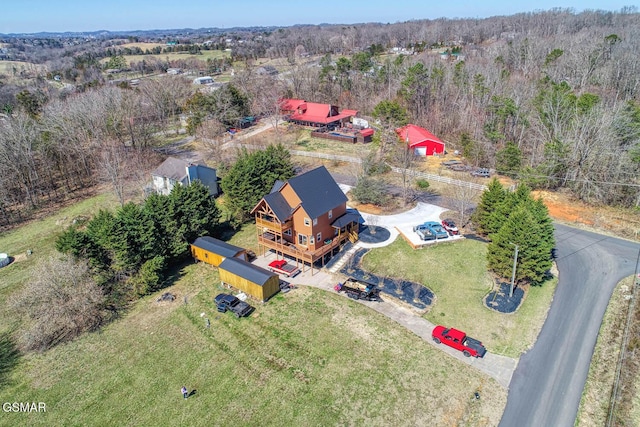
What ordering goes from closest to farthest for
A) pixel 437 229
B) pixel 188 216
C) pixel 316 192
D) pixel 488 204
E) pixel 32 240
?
pixel 316 192 → pixel 488 204 → pixel 188 216 → pixel 437 229 → pixel 32 240

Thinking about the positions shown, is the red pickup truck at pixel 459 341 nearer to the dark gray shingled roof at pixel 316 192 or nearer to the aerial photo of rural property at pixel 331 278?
the aerial photo of rural property at pixel 331 278

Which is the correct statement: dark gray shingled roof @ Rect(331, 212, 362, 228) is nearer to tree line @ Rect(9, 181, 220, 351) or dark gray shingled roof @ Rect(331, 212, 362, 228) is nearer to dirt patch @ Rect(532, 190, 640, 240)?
tree line @ Rect(9, 181, 220, 351)

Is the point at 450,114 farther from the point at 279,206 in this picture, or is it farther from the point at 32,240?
the point at 32,240

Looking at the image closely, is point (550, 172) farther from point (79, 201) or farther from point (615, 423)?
point (79, 201)

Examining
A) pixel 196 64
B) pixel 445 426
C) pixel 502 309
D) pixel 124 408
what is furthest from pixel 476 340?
pixel 196 64

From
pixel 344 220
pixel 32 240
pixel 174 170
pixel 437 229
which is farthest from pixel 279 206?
pixel 32 240

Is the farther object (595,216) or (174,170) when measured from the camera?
(174,170)
